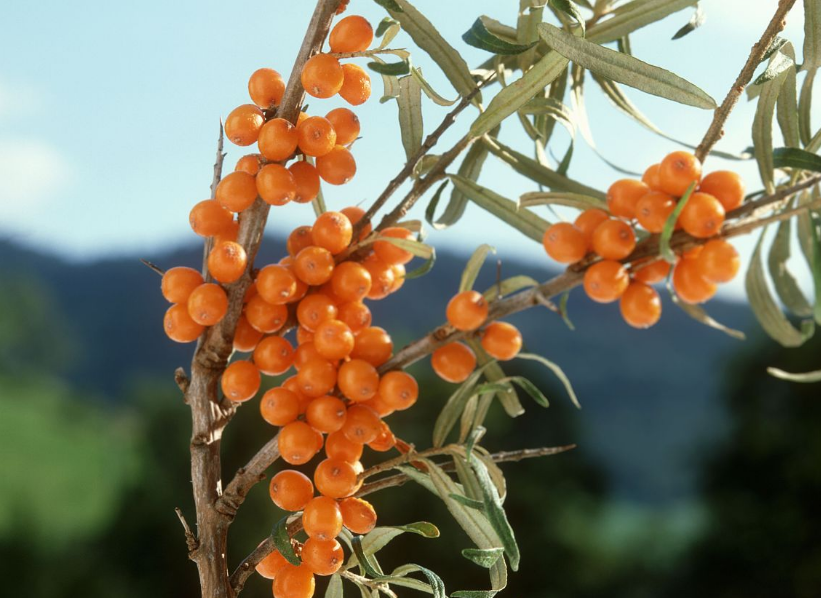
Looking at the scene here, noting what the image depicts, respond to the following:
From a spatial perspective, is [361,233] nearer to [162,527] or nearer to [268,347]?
[268,347]

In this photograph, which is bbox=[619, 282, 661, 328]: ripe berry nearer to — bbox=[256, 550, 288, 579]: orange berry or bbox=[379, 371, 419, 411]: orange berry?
bbox=[379, 371, 419, 411]: orange berry

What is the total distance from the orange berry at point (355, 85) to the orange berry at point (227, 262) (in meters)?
0.20

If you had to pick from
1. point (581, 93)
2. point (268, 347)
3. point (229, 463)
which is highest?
point (581, 93)

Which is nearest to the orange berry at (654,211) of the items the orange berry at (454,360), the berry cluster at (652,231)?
the berry cluster at (652,231)

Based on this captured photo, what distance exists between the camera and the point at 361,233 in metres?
0.85

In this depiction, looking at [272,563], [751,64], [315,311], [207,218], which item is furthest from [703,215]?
[272,563]

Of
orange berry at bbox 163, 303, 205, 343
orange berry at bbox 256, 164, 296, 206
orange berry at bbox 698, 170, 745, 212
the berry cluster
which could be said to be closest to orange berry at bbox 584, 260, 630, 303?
the berry cluster

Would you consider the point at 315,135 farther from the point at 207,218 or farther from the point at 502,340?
the point at 502,340

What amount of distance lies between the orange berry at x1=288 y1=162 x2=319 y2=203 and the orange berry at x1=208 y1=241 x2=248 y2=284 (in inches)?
3.4

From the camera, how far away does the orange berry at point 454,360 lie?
78 centimetres

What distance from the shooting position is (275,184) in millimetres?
757

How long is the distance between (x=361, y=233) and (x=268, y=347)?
0.16 meters

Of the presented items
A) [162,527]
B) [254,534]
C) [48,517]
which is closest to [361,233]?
[254,534]

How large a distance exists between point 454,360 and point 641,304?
0.67 feet
